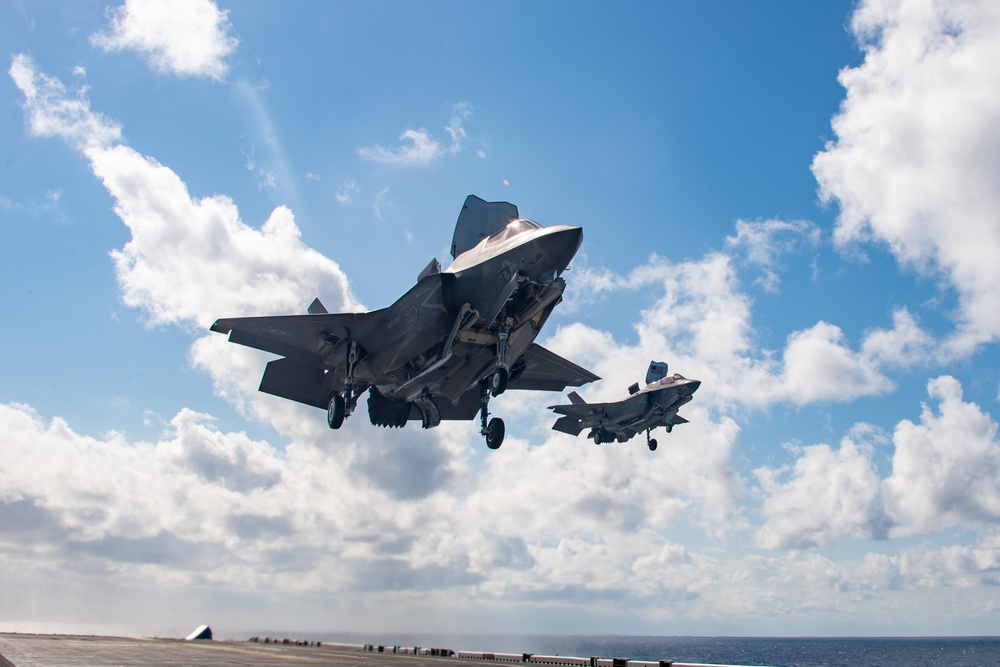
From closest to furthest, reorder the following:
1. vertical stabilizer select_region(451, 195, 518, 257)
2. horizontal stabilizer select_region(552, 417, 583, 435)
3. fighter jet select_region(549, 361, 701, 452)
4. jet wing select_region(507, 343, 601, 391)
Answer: vertical stabilizer select_region(451, 195, 518, 257)
jet wing select_region(507, 343, 601, 391)
fighter jet select_region(549, 361, 701, 452)
horizontal stabilizer select_region(552, 417, 583, 435)

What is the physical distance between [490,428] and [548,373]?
674 cm

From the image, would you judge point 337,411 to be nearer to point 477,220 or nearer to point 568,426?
point 477,220

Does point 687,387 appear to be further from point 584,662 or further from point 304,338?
point 304,338

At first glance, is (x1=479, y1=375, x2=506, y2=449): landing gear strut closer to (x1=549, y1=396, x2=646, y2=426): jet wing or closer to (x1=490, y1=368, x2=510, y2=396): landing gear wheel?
(x1=490, y1=368, x2=510, y2=396): landing gear wheel

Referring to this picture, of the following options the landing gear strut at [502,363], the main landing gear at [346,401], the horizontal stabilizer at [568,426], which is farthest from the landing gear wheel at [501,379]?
the horizontal stabilizer at [568,426]

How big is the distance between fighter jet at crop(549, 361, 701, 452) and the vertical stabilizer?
33601mm

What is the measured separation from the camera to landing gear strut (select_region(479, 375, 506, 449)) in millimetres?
31672

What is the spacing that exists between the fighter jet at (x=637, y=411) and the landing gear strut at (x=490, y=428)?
32105 millimetres

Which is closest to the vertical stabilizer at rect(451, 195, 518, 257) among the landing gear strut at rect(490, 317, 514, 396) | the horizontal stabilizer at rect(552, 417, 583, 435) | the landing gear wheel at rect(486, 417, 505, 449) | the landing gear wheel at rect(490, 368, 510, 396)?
the landing gear strut at rect(490, 317, 514, 396)

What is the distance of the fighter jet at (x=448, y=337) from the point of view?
2642cm

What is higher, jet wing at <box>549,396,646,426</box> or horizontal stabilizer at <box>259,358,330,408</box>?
jet wing at <box>549,396,646,426</box>

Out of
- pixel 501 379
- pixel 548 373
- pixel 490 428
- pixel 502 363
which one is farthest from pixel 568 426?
pixel 502 363

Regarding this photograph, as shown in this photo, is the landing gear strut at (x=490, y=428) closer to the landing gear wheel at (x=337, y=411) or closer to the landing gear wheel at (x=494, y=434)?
the landing gear wheel at (x=494, y=434)

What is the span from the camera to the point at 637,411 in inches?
2451
